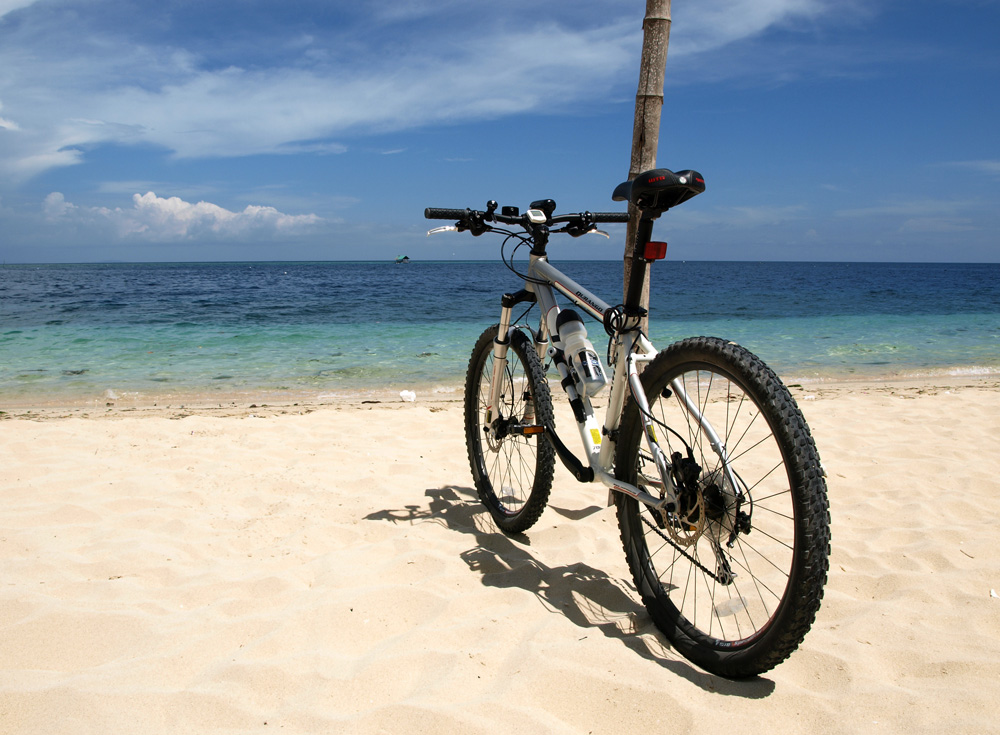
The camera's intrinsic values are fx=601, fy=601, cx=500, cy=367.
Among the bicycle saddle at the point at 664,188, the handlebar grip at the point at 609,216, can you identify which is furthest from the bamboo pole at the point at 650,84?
the bicycle saddle at the point at 664,188

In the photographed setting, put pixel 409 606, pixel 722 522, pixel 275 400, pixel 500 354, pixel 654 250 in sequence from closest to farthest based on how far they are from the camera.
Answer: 1. pixel 722 522
2. pixel 654 250
3. pixel 409 606
4. pixel 500 354
5. pixel 275 400

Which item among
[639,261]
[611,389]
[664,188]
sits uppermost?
[664,188]

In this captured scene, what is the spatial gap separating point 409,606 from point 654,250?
5.65ft

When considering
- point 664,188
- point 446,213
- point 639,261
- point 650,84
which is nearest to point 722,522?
point 639,261

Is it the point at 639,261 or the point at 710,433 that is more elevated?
the point at 639,261

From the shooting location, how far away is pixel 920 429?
16.9 ft

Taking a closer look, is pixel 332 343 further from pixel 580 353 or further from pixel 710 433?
pixel 710 433

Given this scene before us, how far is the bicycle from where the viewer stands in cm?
175

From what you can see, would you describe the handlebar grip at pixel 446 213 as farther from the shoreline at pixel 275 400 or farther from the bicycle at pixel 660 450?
the shoreline at pixel 275 400

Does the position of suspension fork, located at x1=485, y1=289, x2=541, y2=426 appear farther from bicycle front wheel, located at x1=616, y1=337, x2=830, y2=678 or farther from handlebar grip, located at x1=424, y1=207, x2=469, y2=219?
bicycle front wheel, located at x1=616, y1=337, x2=830, y2=678

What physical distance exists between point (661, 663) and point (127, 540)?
2626 mm

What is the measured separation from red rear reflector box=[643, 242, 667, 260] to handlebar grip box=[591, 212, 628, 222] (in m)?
0.92

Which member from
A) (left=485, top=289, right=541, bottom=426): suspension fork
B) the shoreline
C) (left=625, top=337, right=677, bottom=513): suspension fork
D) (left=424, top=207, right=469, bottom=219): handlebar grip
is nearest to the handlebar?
(left=424, top=207, right=469, bottom=219): handlebar grip

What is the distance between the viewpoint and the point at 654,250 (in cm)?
229
